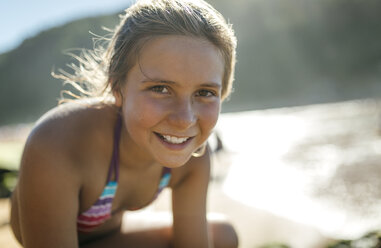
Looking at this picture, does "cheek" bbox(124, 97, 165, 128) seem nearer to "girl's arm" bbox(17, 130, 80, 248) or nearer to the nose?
the nose

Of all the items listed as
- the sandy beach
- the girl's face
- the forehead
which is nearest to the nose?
the girl's face

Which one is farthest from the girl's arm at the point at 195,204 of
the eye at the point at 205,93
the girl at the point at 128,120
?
the eye at the point at 205,93

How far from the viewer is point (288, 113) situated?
2086 cm

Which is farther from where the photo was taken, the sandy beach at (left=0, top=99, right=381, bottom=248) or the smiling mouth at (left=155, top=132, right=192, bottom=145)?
the sandy beach at (left=0, top=99, right=381, bottom=248)

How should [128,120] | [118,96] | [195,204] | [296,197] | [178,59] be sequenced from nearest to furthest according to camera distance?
[178,59] → [128,120] → [118,96] → [195,204] → [296,197]

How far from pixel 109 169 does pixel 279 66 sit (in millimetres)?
49835

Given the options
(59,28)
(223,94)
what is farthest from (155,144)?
(59,28)

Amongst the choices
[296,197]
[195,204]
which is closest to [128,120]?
[195,204]

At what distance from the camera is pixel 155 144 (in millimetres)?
1548

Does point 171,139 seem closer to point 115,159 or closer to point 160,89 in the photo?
point 160,89

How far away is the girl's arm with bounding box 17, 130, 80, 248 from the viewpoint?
1456 millimetres

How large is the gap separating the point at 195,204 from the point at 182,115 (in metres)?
0.77

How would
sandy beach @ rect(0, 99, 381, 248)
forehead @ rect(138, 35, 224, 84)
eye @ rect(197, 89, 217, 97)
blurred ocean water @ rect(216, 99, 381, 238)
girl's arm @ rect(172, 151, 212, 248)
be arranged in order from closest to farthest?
forehead @ rect(138, 35, 224, 84) → eye @ rect(197, 89, 217, 97) → girl's arm @ rect(172, 151, 212, 248) → sandy beach @ rect(0, 99, 381, 248) → blurred ocean water @ rect(216, 99, 381, 238)

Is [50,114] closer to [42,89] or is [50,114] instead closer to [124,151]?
[124,151]
